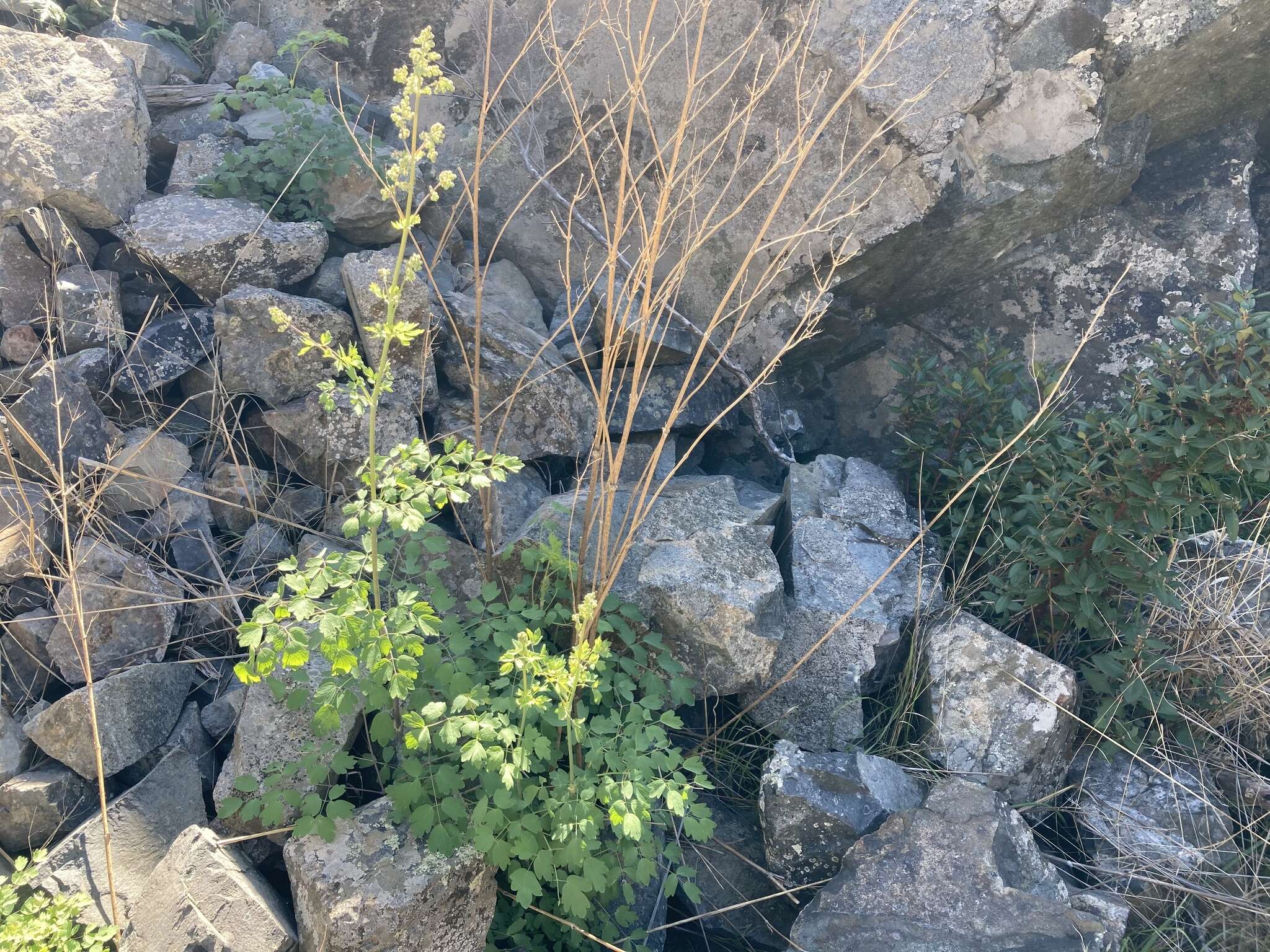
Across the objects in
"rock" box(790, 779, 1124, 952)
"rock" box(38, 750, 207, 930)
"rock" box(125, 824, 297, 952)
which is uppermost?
"rock" box(790, 779, 1124, 952)

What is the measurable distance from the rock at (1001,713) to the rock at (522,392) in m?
1.32

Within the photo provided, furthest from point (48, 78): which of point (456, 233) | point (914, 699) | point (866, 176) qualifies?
point (914, 699)

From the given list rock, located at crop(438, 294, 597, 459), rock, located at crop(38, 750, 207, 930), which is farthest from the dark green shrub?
rock, located at crop(38, 750, 207, 930)

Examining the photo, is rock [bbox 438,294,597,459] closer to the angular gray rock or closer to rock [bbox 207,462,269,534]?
rock [bbox 207,462,269,534]

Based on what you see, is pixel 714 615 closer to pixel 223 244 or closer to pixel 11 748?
pixel 11 748

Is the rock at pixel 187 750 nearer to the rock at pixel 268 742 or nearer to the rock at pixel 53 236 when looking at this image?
the rock at pixel 268 742

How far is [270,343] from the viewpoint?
9.80 feet

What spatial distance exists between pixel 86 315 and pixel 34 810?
150 centimetres

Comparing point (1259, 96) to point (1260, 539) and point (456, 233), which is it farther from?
point (456, 233)

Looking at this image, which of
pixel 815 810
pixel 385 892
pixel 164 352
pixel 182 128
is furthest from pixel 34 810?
pixel 182 128

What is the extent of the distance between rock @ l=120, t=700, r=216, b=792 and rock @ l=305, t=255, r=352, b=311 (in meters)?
1.34

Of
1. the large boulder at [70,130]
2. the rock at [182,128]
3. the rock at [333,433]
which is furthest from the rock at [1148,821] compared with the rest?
the rock at [182,128]

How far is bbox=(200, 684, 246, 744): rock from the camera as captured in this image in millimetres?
2572

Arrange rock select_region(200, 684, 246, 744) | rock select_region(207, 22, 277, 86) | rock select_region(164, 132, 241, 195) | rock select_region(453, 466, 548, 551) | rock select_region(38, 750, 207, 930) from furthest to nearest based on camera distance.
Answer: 1. rock select_region(207, 22, 277, 86)
2. rock select_region(164, 132, 241, 195)
3. rock select_region(453, 466, 548, 551)
4. rock select_region(200, 684, 246, 744)
5. rock select_region(38, 750, 207, 930)
